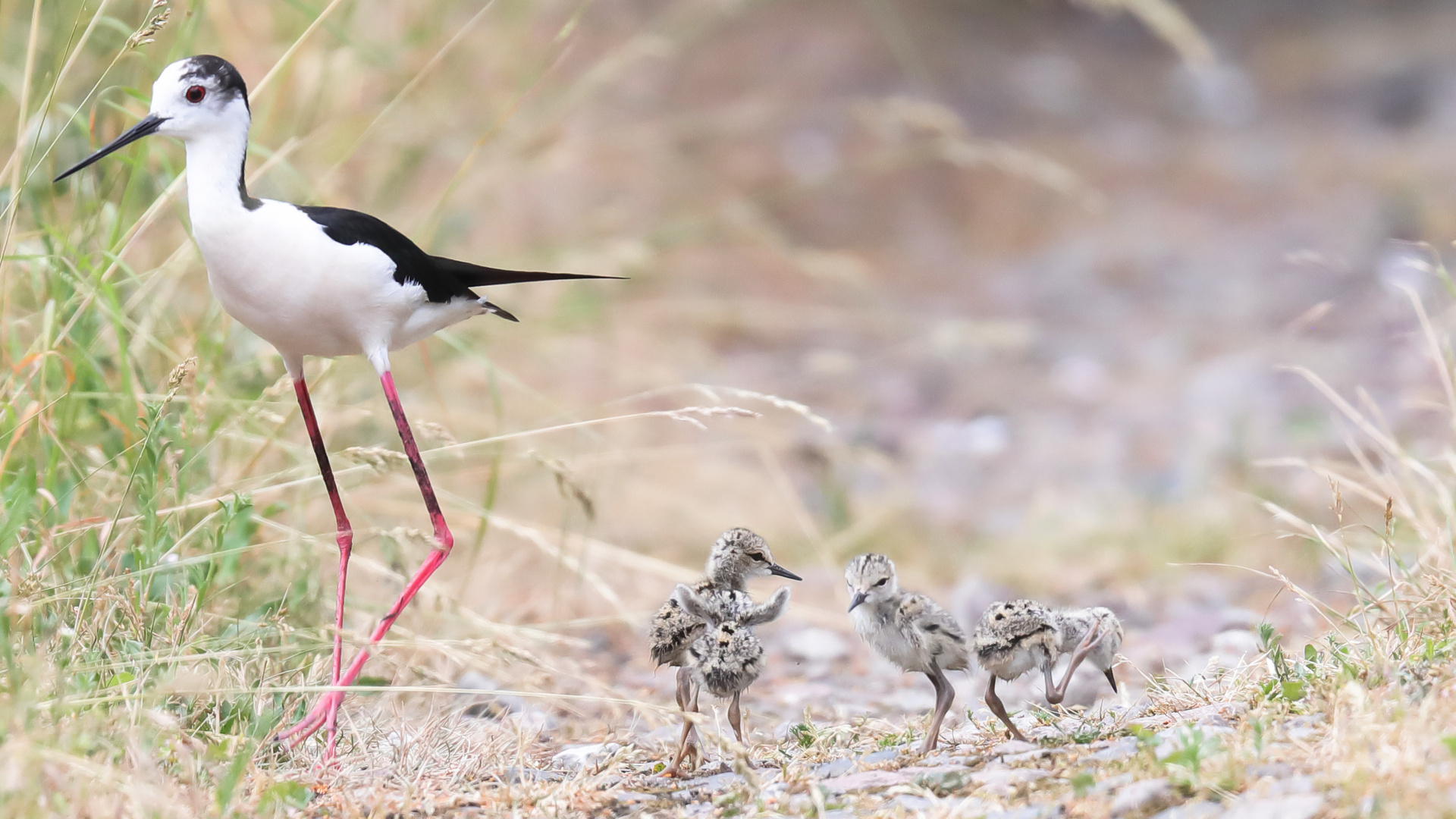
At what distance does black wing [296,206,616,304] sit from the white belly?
0.03 m

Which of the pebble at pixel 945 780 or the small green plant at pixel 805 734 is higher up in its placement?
the small green plant at pixel 805 734

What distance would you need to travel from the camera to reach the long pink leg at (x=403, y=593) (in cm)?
296

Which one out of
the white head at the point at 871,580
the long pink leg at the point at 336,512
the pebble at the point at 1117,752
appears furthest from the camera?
the white head at the point at 871,580

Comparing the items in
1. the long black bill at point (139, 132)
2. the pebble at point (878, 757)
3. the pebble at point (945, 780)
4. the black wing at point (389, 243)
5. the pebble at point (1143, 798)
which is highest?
the long black bill at point (139, 132)

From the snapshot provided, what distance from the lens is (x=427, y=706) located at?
378 centimetres

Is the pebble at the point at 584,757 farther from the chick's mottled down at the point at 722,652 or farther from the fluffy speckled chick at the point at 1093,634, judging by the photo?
the fluffy speckled chick at the point at 1093,634

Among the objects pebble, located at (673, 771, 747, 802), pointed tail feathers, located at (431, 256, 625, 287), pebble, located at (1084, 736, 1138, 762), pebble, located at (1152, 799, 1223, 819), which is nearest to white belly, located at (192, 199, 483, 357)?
pointed tail feathers, located at (431, 256, 625, 287)

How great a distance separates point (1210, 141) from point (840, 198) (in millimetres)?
3541

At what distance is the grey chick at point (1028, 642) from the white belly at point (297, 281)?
148 cm

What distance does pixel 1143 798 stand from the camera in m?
2.38

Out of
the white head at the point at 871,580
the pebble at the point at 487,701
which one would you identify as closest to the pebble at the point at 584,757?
the pebble at the point at 487,701

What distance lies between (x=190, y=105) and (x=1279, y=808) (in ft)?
8.08

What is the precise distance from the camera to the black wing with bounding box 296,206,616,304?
2.91m

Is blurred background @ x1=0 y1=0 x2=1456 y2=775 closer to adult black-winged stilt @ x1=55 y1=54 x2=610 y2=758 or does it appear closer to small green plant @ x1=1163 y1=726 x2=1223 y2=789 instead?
adult black-winged stilt @ x1=55 y1=54 x2=610 y2=758
